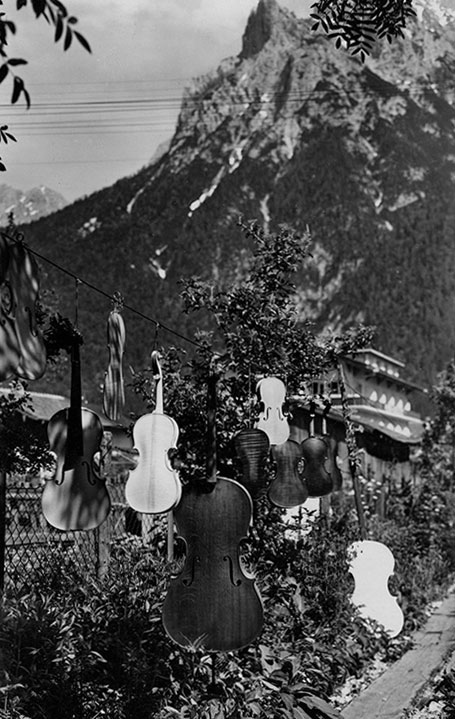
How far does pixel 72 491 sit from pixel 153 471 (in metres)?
0.75

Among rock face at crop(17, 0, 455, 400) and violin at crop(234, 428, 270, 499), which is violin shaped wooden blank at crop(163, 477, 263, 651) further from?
rock face at crop(17, 0, 455, 400)

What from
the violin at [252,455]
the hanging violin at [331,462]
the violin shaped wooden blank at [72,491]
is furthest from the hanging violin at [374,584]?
the violin shaped wooden blank at [72,491]

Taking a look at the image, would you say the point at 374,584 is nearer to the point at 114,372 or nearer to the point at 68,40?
the point at 114,372

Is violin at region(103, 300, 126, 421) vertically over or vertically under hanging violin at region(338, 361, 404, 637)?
over

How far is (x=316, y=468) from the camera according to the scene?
855 cm

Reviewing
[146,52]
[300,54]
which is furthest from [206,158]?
[146,52]

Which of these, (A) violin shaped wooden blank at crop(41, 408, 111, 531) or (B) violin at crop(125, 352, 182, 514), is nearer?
(A) violin shaped wooden blank at crop(41, 408, 111, 531)

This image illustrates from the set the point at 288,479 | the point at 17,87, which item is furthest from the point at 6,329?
the point at 288,479

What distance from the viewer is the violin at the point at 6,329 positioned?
3.34 m

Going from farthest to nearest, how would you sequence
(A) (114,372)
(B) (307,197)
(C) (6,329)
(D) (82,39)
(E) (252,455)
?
(B) (307,197) → (E) (252,455) → (A) (114,372) → (C) (6,329) → (D) (82,39)

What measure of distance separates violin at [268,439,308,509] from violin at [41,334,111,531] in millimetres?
2878

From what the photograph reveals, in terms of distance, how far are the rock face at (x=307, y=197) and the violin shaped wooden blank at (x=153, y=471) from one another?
37.4 meters

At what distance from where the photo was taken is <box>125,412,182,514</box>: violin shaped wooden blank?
5.23m

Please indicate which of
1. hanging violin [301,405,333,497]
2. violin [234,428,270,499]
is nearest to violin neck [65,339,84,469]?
violin [234,428,270,499]
